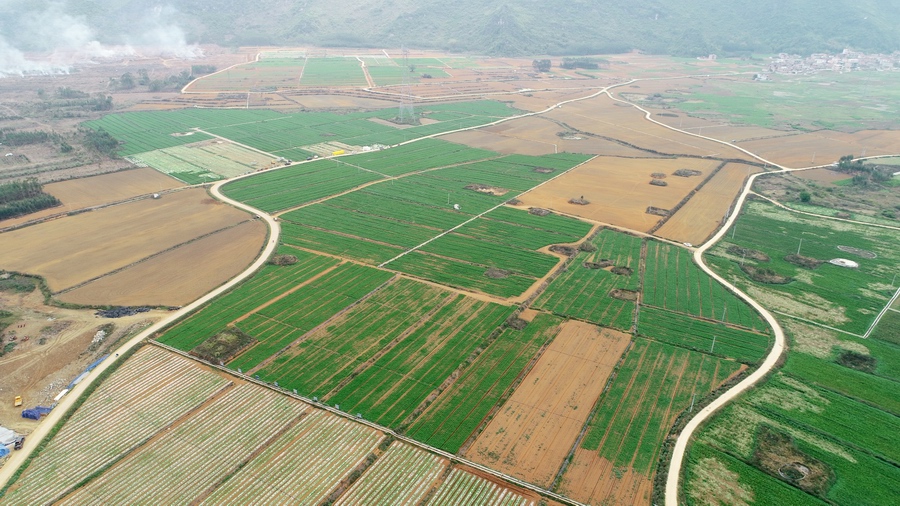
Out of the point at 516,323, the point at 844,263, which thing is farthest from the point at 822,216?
the point at 516,323

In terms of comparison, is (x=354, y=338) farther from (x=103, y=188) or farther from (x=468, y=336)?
(x=103, y=188)

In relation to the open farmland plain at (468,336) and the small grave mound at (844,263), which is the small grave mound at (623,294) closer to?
the open farmland plain at (468,336)

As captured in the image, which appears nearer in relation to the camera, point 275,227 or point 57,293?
point 57,293

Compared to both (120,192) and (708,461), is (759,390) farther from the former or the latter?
(120,192)

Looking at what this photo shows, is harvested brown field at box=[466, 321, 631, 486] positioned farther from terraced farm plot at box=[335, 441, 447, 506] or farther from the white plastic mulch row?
terraced farm plot at box=[335, 441, 447, 506]

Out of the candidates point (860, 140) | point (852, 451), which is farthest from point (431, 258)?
point (860, 140)

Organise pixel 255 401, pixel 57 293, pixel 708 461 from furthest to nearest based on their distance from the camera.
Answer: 1. pixel 57 293
2. pixel 255 401
3. pixel 708 461

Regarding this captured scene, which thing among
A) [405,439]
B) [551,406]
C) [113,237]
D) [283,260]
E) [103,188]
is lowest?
[551,406]
